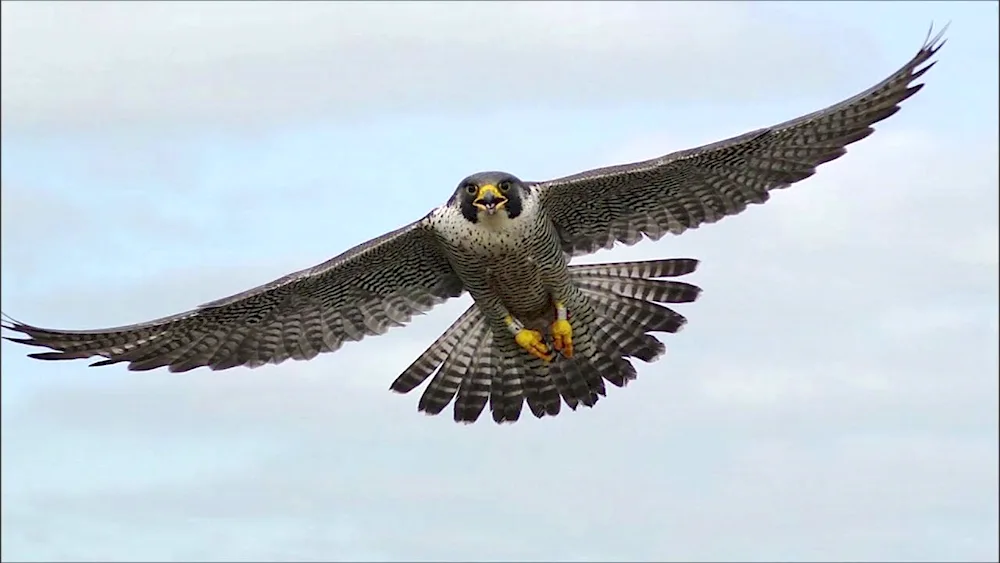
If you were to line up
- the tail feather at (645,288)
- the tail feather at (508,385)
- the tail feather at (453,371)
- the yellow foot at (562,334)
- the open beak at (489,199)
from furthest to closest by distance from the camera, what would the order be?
the tail feather at (453,371) → the tail feather at (508,385) → the tail feather at (645,288) → the yellow foot at (562,334) → the open beak at (489,199)

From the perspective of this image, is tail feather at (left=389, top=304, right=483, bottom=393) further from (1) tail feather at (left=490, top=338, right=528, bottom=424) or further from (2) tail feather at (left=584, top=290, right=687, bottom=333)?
(2) tail feather at (left=584, top=290, right=687, bottom=333)

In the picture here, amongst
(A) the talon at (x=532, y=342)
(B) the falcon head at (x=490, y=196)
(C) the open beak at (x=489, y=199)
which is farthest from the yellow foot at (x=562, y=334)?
(C) the open beak at (x=489, y=199)

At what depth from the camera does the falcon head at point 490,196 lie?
55.6 ft

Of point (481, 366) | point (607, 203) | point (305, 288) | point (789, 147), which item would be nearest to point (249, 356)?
point (305, 288)

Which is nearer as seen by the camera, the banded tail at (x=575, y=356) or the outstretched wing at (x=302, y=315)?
the outstretched wing at (x=302, y=315)

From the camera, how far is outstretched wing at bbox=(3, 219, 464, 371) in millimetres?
17906

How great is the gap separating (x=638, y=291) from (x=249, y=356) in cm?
328

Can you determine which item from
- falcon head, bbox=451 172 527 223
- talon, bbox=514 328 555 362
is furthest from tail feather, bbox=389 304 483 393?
falcon head, bbox=451 172 527 223

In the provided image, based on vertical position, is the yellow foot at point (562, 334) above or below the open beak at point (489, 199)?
below

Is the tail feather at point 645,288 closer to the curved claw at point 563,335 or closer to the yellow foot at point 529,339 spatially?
the curved claw at point 563,335

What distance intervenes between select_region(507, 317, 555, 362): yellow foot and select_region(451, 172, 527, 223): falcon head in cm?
157

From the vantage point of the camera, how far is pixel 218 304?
17.8 meters

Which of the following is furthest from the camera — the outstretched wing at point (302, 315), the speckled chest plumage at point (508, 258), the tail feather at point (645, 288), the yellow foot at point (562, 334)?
the tail feather at point (645, 288)

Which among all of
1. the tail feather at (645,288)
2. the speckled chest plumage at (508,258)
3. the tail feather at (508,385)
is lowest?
the tail feather at (508,385)
